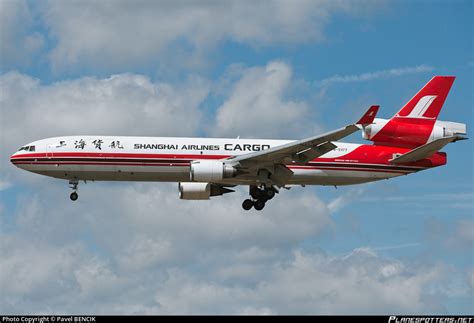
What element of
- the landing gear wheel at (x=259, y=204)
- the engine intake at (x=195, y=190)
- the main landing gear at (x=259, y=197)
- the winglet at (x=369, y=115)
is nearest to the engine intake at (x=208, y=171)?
the engine intake at (x=195, y=190)

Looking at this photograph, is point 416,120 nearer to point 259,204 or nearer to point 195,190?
point 259,204

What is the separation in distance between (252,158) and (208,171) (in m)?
2.78

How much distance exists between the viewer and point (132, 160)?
5750cm

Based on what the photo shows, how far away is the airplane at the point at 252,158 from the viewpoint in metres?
56.8

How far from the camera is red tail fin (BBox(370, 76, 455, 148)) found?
59625mm

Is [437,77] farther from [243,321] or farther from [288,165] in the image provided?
[243,321]

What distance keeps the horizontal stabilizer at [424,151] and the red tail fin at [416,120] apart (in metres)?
1.08

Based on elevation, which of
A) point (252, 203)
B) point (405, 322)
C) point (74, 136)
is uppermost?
point (74, 136)

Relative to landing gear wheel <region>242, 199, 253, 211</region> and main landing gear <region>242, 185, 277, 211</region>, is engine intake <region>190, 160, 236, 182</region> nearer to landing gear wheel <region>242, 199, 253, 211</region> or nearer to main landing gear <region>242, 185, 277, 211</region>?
main landing gear <region>242, 185, 277, 211</region>

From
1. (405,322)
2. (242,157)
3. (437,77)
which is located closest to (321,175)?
(242,157)

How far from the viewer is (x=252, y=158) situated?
56.1 meters

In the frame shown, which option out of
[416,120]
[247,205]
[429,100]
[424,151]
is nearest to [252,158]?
[247,205]

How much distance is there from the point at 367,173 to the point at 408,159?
2.75m

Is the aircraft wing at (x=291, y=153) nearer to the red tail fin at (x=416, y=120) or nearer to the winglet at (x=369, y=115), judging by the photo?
the winglet at (x=369, y=115)
